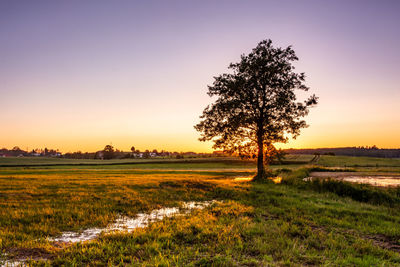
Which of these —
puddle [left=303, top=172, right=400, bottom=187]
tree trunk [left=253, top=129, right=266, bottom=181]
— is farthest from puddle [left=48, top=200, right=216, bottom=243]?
tree trunk [left=253, top=129, right=266, bottom=181]

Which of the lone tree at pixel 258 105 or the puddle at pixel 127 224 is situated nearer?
the puddle at pixel 127 224

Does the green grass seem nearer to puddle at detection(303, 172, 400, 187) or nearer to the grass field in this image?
puddle at detection(303, 172, 400, 187)

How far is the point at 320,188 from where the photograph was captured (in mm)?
17312

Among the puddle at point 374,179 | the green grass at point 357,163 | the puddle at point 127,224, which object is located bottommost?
the green grass at point 357,163

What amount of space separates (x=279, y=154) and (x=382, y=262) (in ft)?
66.5

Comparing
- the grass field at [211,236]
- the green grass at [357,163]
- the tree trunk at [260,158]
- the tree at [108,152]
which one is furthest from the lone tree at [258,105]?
the tree at [108,152]

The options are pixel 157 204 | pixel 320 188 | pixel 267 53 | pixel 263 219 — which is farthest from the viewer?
pixel 267 53

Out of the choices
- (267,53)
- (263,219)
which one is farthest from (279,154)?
(263,219)

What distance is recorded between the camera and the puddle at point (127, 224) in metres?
6.80

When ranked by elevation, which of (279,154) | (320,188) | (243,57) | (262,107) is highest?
(243,57)

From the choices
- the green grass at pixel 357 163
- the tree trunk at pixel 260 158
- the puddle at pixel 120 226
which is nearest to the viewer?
the puddle at pixel 120 226

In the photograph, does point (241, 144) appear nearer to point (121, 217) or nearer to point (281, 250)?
point (121, 217)

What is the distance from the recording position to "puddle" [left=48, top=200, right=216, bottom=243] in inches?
268

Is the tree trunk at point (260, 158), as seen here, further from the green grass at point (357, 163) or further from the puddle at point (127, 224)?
the green grass at point (357, 163)
